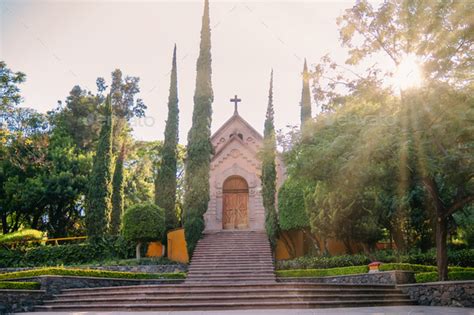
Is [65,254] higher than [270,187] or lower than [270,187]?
lower

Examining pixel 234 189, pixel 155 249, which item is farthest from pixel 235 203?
pixel 155 249

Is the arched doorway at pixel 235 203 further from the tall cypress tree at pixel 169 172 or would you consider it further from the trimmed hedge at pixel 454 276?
the trimmed hedge at pixel 454 276

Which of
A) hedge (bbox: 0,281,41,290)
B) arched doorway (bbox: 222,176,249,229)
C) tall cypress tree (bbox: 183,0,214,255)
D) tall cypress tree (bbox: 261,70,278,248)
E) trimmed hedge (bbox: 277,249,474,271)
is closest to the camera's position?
hedge (bbox: 0,281,41,290)

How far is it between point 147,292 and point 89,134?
2332cm

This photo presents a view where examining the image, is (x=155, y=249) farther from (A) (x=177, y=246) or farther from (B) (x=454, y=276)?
Answer: (B) (x=454, y=276)

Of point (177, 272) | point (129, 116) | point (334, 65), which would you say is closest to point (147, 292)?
point (177, 272)

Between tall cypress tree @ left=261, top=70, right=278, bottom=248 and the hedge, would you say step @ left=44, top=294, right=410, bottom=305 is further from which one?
tall cypress tree @ left=261, top=70, right=278, bottom=248

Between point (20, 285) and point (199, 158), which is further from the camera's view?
point (199, 158)

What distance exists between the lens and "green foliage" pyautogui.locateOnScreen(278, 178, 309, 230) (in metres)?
22.5

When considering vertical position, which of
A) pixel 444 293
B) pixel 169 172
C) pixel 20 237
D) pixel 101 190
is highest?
pixel 169 172

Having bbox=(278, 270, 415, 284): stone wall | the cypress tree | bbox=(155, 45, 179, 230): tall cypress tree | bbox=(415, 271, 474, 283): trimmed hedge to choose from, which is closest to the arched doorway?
bbox=(155, 45, 179, 230): tall cypress tree

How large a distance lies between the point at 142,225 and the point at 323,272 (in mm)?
8998

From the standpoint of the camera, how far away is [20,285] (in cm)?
1522

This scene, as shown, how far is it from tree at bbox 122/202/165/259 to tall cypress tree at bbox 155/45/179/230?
2490 mm
